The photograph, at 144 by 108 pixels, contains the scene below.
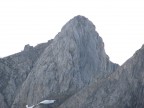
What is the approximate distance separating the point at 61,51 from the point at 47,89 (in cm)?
1712

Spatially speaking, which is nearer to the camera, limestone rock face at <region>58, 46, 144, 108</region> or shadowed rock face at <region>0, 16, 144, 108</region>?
limestone rock face at <region>58, 46, 144, 108</region>

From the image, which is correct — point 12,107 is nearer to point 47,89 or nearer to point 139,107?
point 47,89

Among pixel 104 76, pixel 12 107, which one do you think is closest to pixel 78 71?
pixel 104 76

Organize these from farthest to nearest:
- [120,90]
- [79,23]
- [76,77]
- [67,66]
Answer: [79,23] → [67,66] → [76,77] → [120,90]

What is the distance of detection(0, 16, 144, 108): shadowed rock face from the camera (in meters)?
143

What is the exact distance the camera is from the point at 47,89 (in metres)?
174

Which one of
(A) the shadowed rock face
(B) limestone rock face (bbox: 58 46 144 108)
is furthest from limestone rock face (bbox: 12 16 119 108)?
(B) limestone rock face (bbox: 58 46 144 108)

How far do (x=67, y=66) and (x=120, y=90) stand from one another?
36.9m

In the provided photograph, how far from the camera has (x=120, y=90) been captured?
470 feet

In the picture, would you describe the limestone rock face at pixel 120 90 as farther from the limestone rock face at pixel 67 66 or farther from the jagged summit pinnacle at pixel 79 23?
the jagged summit pinnacle at pixel 79 23

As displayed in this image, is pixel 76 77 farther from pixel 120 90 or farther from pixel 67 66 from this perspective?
pixel 120 90

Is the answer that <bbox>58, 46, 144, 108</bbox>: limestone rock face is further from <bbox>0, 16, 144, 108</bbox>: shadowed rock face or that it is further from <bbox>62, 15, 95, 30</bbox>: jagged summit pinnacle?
<bbox>62, 15, 95, 30</bbox>: jagged summit pinnacle

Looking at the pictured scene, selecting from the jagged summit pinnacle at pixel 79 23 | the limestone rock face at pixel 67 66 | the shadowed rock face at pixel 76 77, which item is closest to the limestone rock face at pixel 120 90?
the shadowed rock face at pixel 76 77

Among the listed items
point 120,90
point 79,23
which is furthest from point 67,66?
point 120,90
